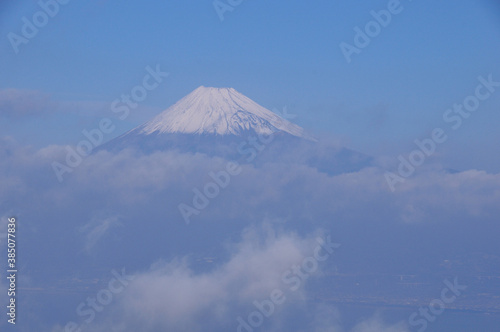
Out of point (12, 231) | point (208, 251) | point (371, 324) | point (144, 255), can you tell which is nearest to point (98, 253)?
point (144, 255)

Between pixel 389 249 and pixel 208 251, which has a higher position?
pixel 208 251

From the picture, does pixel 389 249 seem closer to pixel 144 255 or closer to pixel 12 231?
pixel 144 255

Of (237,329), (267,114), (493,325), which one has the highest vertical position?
(267,114)

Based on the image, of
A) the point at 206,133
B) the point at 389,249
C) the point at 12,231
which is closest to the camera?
the point at 12,231

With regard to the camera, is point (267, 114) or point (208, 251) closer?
point (208, 251)

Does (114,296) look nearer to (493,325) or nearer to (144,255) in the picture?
(144,255)

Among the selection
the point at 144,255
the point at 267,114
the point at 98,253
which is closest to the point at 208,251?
the point at 144,255

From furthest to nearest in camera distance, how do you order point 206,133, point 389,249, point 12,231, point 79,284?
point 206,133
point 389,249
point 79,284
point 12,231
